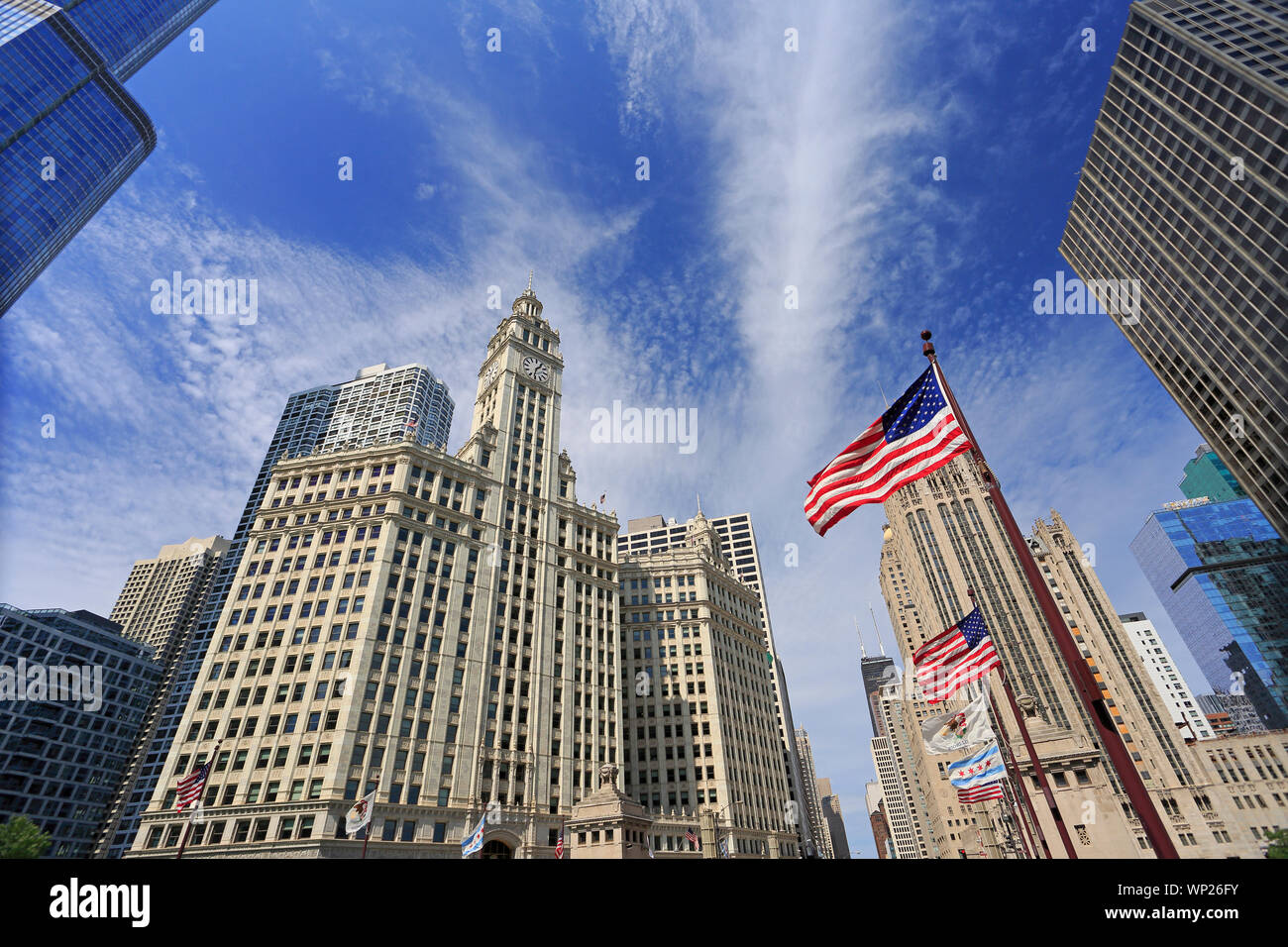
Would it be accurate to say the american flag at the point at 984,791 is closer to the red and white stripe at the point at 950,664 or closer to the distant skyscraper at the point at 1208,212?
the red and white stripe at the point at 950,664

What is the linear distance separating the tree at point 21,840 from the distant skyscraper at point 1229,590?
21478 cm

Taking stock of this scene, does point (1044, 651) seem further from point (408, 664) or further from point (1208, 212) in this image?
point (408, 664)

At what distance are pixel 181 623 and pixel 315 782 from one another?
15609cm

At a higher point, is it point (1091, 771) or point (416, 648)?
point (416, 648)

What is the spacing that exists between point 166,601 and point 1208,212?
247629mm

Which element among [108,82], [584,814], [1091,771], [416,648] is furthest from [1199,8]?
[108,82]

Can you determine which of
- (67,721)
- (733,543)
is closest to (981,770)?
(733,543)

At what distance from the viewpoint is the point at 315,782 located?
181ft

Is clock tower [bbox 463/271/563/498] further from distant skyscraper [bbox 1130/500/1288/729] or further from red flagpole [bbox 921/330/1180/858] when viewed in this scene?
distant skyscraper [bbox 1130/500/1288/729]

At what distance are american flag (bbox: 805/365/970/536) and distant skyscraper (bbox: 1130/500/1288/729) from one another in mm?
178737

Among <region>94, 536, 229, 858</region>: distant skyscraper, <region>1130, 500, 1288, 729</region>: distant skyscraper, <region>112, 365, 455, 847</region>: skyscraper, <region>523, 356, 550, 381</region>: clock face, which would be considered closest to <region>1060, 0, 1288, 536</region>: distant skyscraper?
<region>1130, 500, 1288, 729</region>: distant skyscraper

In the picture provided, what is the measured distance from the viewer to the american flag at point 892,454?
1688cm
